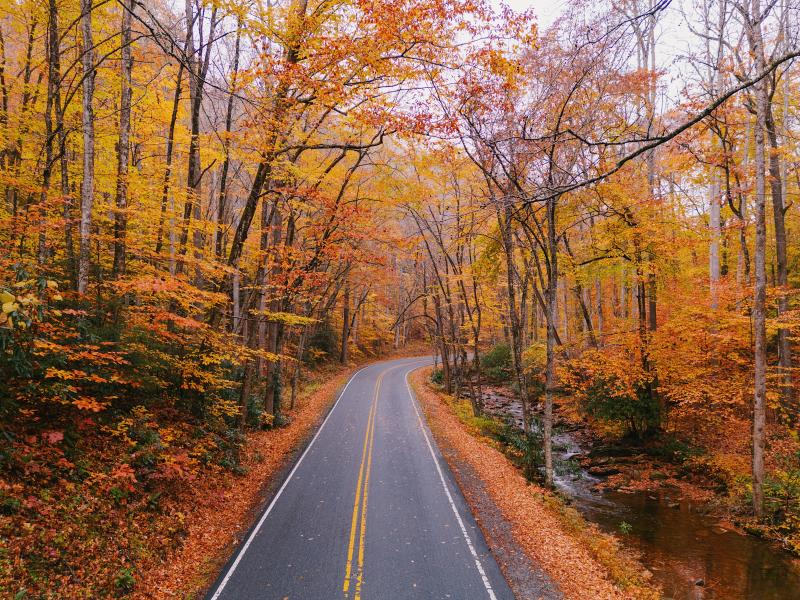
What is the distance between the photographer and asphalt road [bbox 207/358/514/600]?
754 cm

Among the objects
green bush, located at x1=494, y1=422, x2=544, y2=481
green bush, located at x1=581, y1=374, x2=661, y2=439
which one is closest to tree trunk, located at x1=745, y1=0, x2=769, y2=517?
green bush, located at x1=581, y1=374, x2=661, y2=439

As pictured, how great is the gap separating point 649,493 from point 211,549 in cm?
1353

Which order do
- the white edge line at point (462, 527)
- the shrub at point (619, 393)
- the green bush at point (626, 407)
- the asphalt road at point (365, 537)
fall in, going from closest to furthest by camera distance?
the asphalt road at point (365, 537)
the white edge line at point (462, 527)
the shrub at point (619, 393)
the green bush at point (626, 407)

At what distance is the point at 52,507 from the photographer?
675 cm

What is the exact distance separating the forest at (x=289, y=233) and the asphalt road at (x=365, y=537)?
6.14ft

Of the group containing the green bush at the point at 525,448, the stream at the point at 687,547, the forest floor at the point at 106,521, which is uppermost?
the forest floor at the point at 106,521

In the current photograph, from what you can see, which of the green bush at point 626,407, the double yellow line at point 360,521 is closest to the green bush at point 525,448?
the green bush at point 626,407

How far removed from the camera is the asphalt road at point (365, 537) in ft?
24.7

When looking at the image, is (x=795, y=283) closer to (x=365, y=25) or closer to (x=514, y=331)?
(x=514, y=331)

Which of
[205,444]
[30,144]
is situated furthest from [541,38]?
[30,144]

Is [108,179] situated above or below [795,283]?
above

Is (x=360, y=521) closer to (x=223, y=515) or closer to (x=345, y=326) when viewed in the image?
(x=223, y=515)

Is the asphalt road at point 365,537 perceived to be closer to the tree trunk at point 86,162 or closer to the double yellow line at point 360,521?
the double yellow line at point 360,521

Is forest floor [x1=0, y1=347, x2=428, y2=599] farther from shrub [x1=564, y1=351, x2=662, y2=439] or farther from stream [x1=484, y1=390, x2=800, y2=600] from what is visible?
shrub [x1=564, y1=351, x2=662, y2=439]
